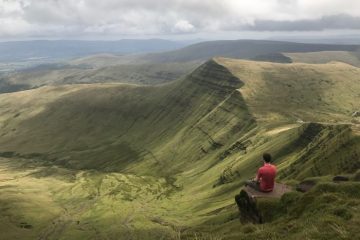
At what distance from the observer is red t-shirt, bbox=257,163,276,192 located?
49.2 metres

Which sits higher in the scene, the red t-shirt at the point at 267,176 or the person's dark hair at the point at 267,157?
the person's dark hair at the point at 267,157

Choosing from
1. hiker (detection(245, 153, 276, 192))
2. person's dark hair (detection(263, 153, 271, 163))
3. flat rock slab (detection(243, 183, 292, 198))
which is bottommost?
flat rock slab (detection(243, 183, 292, 198))

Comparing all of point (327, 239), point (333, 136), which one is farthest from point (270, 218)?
point (333, 136)

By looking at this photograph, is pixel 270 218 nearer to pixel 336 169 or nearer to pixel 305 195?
pixel 305 195

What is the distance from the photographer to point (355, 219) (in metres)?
39.2

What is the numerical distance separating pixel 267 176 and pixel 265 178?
893 mm

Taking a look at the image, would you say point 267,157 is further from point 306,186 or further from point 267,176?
point 306,186

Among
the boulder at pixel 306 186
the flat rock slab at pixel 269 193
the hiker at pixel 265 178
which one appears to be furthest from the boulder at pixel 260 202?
the boulder at pixel 306 186

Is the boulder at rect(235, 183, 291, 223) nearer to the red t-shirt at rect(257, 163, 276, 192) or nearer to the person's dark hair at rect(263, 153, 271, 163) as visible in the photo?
the red t-shirt at rect(257, 163, 276, 192)

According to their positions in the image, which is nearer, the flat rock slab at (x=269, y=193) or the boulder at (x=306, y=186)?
the flat rock slab at (x=269, y=193)

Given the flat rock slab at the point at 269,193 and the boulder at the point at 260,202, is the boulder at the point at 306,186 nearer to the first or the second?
the boulder at the point at 260,202

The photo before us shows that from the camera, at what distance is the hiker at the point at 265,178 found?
160ft

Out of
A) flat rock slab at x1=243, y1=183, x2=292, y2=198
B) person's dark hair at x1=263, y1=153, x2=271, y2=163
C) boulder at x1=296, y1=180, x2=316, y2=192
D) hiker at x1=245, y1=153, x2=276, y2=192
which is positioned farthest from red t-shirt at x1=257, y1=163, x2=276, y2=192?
boulder at x1=296, y1=180, x2=316, y2=192

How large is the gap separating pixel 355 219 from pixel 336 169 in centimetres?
10561
